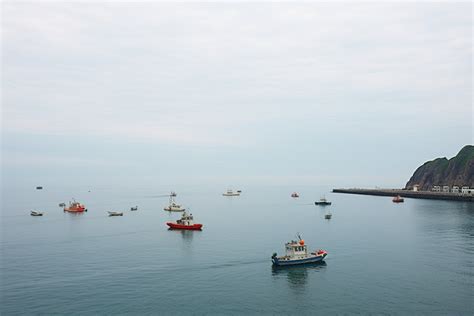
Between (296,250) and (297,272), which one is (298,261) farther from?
Answer: (297,272)

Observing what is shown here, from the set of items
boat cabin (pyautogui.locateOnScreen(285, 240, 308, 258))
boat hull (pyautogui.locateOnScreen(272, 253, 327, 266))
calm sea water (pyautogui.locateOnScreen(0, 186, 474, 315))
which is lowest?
calm sea water (pyautogui.locateOnScreen(0, 186, 474, 315))

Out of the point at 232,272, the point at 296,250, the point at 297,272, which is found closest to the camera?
the point at 232,272

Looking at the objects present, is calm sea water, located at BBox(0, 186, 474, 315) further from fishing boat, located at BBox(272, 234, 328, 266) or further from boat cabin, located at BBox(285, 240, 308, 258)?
boat cabin, located at BBox(285, 240, 308, 258)

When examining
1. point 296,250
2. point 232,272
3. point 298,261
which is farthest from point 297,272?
point 232,272

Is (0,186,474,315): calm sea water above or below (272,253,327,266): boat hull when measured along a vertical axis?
below

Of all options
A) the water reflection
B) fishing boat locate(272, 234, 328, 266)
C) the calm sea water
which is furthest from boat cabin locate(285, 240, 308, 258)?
the calm sea water

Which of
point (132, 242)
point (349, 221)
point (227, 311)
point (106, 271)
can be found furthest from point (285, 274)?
point (349, 221)

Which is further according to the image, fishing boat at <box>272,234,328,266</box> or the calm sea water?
fishing boat at <box>272,234,328,266</box>

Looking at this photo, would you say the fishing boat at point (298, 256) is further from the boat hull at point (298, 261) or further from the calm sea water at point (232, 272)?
the calm sea water at point (232, 272)

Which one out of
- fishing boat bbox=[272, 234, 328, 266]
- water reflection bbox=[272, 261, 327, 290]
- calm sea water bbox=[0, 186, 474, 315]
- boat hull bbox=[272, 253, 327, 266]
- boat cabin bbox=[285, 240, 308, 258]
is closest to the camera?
calm sea water bbox=[0, 186, 474, 315]
